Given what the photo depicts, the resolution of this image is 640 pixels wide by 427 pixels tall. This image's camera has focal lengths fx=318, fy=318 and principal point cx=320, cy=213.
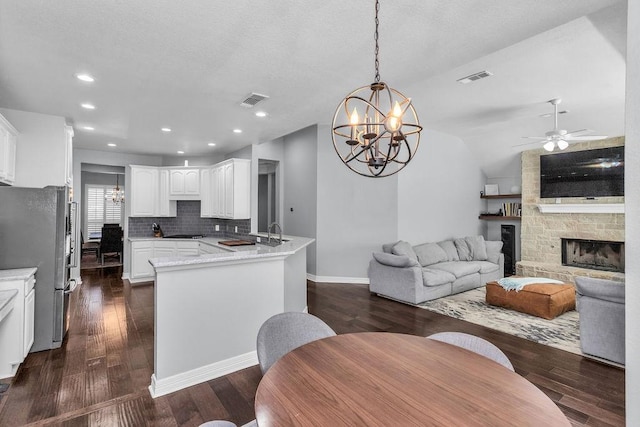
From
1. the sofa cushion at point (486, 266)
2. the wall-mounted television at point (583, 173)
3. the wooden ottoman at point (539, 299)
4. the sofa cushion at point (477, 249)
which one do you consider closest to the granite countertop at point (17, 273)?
the wooden ottoman at point (539, 299)

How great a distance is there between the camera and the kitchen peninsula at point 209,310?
7.95 feet

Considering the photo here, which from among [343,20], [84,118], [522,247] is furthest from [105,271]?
[522,247]

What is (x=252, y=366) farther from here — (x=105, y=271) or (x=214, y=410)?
(x=105, y=271)

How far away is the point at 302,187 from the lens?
21.0ft

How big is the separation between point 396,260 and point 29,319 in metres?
4.23

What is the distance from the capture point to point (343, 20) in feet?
6.72

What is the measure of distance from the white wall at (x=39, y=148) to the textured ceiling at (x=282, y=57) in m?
0.18

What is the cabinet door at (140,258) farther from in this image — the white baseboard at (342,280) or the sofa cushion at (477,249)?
the sofa cushion at (477,249)

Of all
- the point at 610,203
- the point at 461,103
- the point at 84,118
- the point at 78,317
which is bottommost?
the point at 78,317

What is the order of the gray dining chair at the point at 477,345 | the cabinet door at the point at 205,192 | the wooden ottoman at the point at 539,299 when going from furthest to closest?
the cabinet door at the point at 205,192
the wooden ottoman at the point at 539,299
the gray dining chair at the point at 477,345

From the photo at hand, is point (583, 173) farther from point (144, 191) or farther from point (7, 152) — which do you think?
point (7, 152)

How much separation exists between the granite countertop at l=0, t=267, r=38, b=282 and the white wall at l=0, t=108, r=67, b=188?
4.25 feet

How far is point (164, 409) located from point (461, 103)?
5057 millimetres

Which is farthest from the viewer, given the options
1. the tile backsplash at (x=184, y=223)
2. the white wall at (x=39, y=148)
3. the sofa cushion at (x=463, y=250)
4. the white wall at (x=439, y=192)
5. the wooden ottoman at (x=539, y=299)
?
the tile backsplash at (x=184, y=223)
